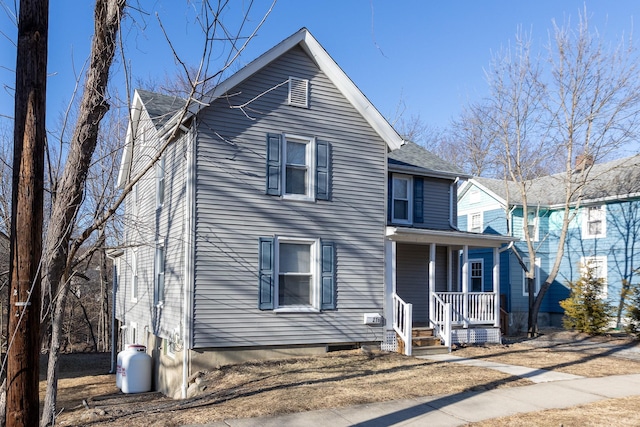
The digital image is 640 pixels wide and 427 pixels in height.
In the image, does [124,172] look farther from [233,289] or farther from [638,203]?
[638,203]

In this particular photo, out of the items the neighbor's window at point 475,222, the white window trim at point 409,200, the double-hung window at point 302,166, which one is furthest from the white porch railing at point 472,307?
the neighbor's window at point 475,222

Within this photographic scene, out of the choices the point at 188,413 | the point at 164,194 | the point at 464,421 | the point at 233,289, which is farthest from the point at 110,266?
the point at 464,421

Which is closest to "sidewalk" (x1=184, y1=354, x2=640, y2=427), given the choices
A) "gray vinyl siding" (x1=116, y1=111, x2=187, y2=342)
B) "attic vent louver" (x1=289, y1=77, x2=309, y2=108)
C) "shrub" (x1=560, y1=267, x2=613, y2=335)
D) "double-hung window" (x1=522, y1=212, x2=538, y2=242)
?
"gray vinyl siding" (x1=116, y1=111, x2=187, y2=342)

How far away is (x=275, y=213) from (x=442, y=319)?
572 centimetres

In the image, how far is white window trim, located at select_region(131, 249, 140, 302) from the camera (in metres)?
16.5

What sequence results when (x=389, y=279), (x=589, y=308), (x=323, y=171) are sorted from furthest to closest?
(x=589, y=308), (x=389, y=279), (x=323, y=171)

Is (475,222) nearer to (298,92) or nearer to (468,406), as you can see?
(298,92)

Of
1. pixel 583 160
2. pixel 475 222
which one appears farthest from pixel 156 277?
pixel 475 222

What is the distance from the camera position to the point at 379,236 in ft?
45.6

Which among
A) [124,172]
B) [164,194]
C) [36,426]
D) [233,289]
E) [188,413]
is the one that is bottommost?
[188,413]

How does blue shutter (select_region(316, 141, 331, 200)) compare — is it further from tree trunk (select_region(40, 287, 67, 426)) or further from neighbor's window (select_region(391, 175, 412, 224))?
tree trunk (select_region(40, 287, 67, 426))

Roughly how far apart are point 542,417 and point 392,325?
6313mm

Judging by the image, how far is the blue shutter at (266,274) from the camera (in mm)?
12102

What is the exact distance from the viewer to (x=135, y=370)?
1347 centimetres
